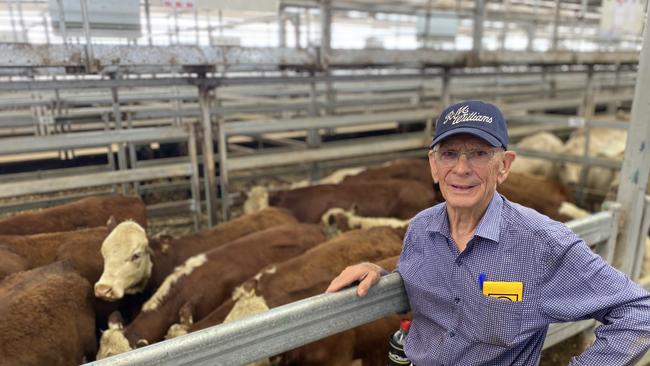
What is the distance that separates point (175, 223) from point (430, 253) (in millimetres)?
4408

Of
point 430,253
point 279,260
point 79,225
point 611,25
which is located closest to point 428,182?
point 279,260

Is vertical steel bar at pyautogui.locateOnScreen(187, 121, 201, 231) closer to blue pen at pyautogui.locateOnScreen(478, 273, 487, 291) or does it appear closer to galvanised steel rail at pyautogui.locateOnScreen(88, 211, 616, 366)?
galvanised steel rail at pyautogui.locateOnScreen(88, 211, 616, 366)

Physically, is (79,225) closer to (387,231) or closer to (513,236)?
(387,231)

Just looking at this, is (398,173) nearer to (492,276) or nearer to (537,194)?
(537,194)

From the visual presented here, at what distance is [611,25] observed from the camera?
5715 mm

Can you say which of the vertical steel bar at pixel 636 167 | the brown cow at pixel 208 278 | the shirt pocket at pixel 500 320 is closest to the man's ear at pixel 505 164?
the shirt pocket at pixel 500 320

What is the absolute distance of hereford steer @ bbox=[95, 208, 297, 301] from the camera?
3.25 meters

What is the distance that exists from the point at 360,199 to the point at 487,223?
3.46 meters

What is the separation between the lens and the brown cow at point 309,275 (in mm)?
2760

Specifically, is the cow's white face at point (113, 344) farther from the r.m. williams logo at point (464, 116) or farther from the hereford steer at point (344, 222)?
the r.m. williams logo at point (464, 116)

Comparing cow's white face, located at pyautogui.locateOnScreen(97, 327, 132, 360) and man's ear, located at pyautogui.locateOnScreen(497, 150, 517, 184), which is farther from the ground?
man's ear, located at pyautogui.locateOnScreen(497, 150, 517, 184)

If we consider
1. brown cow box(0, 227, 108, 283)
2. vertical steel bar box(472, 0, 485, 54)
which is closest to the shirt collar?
brown cow box(0, 227, 108, 283)

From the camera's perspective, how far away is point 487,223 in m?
1.54

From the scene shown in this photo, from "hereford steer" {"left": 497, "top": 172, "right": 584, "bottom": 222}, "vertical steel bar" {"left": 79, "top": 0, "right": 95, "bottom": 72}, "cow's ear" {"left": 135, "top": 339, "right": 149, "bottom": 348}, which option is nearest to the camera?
"cow's ear" {"left": 135, "top": 339, "right": 149, "bottom": 348}
